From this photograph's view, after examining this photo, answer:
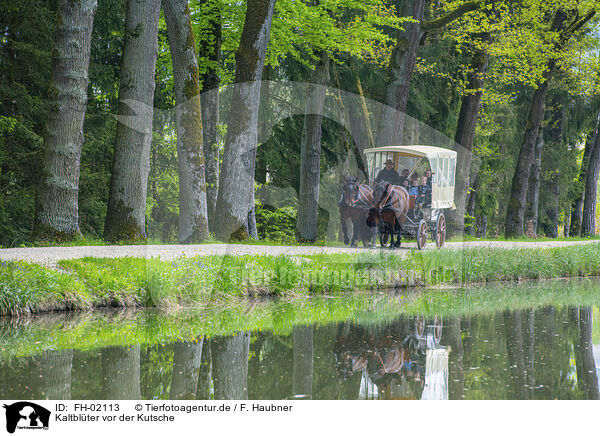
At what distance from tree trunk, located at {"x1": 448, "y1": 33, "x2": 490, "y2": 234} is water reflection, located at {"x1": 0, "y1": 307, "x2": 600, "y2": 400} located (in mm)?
15378

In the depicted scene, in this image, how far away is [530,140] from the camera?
1101 inches

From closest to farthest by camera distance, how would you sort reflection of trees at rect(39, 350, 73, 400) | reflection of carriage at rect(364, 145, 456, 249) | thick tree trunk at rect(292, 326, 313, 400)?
reflection of trees at rect(39, 350, 73, 400), thick tree trunk at rect(292, 326, 313, 400), reflection of carriage at rect(364, 145, 456, 249)

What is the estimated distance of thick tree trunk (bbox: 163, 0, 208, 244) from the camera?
16.9 metres

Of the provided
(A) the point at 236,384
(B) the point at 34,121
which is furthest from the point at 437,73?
(A) the point at 236,384

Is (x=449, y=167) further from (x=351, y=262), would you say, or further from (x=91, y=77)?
(x=91, y=77)

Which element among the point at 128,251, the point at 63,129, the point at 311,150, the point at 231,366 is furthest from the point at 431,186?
the point at 231,366

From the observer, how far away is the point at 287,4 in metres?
A: 20.6

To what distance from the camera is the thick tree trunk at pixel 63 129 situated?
14742mm

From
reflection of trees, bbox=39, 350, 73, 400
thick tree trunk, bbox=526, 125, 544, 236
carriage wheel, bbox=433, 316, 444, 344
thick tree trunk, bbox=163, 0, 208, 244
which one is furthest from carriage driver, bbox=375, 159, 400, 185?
thick tree trunk, bbox=526, 125, 544, 236

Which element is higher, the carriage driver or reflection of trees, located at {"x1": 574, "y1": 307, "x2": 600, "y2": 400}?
A: the carriage driver

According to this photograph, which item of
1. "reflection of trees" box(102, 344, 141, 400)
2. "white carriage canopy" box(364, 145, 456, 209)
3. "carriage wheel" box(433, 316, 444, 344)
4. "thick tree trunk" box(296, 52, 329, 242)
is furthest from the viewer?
"thick tree trunk" box(296, 52, 329, 242)

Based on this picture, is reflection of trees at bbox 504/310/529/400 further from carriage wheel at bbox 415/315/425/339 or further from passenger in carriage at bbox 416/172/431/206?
passenger in carriage at bbox 416/172/431/206
